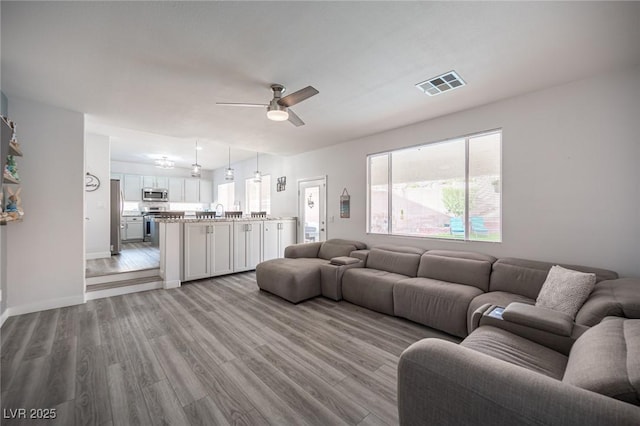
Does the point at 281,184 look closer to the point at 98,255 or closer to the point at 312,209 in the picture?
the point at 312,209

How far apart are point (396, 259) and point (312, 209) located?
2.63 metres

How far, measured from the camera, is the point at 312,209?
5973 millimetres

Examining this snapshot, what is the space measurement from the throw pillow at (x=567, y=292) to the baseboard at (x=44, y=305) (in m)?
5.63

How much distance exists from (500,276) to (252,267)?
4549 mm

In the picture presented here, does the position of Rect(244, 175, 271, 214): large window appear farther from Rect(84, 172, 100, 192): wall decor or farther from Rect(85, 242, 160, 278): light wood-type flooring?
Rect(84, 172, 100, 192): wall decor

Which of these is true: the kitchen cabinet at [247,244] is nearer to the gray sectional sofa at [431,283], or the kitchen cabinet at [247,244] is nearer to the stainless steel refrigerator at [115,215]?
the gray sectional sofa at [431,283]

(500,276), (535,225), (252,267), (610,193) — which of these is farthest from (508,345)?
(252,267)

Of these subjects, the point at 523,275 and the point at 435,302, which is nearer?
the point at 523,275

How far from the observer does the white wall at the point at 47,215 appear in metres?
3.29

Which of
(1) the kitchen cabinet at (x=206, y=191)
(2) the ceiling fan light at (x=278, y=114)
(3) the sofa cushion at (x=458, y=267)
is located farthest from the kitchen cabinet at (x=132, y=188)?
(3) the sofa cushion at (x=458, y=267)

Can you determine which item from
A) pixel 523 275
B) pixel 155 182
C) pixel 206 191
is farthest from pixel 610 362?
pixel 206 191

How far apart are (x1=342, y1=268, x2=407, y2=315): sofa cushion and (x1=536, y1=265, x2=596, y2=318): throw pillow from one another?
1.49 m

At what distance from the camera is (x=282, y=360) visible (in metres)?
2.34

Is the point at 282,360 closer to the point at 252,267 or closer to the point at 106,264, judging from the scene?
the point at 252,267
